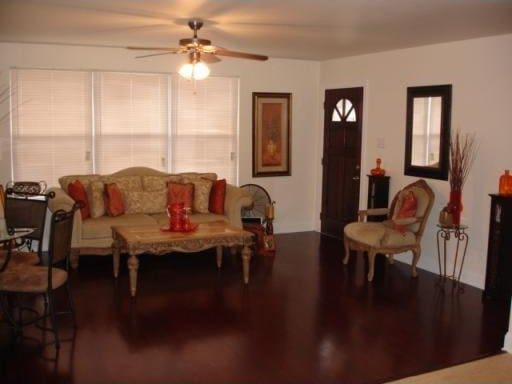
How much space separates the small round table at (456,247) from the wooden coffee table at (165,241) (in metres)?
1.96

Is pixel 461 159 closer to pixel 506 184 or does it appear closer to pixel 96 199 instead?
pixel 506 184

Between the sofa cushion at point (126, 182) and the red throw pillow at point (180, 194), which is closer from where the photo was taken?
the sofa cushion at point (126, 182)

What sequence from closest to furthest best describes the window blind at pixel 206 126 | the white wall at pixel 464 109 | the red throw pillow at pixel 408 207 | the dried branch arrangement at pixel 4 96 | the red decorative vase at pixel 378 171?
the white wall at pixel 464 109 → the red throw pillow at pixel 408 207 → the dried branch arrangement at pixel 4 96 → the red decorative vase at pixel 378 171 → the window blind at pixel 206 126

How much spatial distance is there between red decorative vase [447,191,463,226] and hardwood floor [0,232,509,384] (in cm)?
69

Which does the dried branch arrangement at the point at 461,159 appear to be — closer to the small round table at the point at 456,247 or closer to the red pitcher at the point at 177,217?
the small round table at the point at 456,247

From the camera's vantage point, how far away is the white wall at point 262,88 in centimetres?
639

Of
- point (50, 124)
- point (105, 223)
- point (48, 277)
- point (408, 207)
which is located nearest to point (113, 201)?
point (105, 223)

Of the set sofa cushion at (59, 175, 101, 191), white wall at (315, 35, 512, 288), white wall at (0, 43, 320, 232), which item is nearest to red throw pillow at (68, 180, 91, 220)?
sofa cushion at (59, 175, 101, 191)

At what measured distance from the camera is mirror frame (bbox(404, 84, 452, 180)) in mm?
5809

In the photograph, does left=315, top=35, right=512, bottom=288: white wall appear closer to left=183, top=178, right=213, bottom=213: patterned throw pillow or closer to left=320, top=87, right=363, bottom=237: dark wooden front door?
left=320, top=87, right=363, bottom=237: dark wooden front door

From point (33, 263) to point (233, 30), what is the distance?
2.66 meters

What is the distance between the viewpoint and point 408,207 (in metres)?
5.79

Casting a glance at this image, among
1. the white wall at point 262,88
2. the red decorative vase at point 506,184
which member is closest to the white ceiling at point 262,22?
the white wall at point 262,88

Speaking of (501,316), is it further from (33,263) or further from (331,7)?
(33,263)
